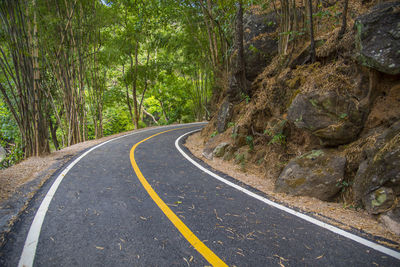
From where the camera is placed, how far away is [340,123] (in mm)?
4398

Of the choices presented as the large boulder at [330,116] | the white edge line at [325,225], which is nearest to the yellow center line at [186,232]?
the white edge line at [325,225]

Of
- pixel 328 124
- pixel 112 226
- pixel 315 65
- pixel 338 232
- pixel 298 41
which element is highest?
pixel 298 41

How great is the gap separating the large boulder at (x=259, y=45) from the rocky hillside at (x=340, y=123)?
1.74 meters

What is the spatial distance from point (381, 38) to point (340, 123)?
5.35 ft

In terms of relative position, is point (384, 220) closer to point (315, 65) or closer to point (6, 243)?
point (315, 65)

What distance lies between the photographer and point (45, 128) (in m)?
7.89

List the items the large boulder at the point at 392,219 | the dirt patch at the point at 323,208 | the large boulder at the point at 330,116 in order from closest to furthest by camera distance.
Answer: the large boulder at the point at 392,219 < the dirt patch at the point at 323,208 < the large boulder at the point at 330,116

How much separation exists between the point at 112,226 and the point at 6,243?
4.04 ft

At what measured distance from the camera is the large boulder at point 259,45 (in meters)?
8.51

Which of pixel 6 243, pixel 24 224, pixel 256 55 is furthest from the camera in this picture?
pixel 256 55

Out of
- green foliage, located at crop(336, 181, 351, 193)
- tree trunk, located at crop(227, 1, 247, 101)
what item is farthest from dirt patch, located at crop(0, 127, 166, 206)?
tree trunk, located at crop(227, 1, 247, 101)

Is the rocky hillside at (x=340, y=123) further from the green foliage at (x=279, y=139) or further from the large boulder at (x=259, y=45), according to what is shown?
the large boulder at (x=259, y=45)

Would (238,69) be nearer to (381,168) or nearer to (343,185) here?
(343,185)

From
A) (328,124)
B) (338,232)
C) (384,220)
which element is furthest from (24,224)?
(328,124)
